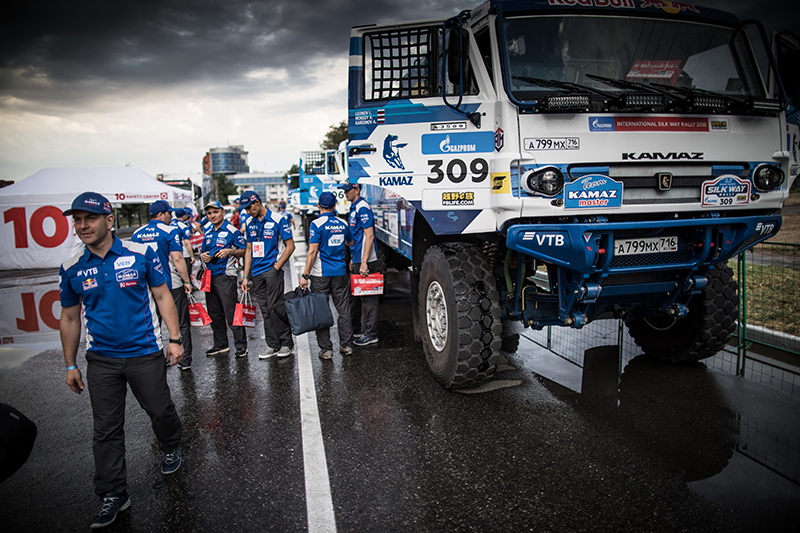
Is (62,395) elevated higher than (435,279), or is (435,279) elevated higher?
(435,279)

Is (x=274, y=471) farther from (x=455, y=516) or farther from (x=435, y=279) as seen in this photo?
(x=435, y=279)

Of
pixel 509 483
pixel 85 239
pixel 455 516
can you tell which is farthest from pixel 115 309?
pixel 509 483

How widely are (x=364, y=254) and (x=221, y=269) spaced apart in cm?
176

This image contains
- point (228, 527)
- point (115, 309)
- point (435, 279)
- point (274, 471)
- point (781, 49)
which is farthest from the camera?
point (435, 279)

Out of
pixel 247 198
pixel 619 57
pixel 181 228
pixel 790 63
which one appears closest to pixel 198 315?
pixel 181 228

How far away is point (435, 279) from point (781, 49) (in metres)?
3.66

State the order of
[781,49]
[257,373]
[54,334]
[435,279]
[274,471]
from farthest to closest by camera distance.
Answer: [54,334] → [257,373] → [435,279] → [781,49] → [274,471]

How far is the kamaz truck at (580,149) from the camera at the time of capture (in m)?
3.75

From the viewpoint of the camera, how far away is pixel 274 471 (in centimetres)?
341

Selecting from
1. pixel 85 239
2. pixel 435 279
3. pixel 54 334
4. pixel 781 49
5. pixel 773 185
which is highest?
pixel 781 49

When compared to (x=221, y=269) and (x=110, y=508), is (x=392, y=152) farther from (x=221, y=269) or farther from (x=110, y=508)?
(x=110, y=508)

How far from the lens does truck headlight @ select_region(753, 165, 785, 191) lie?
4.01m

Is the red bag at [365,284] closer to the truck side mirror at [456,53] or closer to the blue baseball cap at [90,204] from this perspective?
the truck side mirror at [456,53]

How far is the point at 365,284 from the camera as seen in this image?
19.6ft
